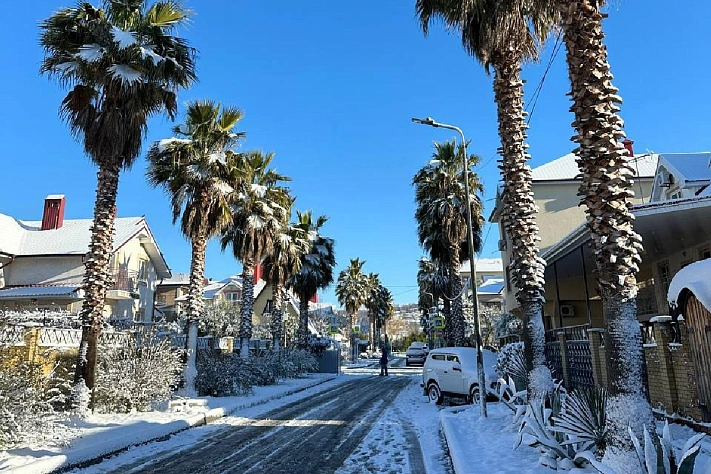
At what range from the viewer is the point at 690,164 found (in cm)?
2069

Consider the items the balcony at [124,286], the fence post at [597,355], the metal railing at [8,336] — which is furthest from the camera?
the balcony at [124,286]

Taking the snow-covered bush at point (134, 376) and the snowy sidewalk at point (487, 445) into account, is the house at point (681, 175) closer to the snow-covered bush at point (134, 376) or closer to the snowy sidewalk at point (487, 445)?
the snowy sidewalk at point (487, 445)

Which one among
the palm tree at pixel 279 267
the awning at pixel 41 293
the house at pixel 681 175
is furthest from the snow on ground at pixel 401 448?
the awning at pixel 41 293

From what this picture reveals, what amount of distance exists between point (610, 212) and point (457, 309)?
859 inches

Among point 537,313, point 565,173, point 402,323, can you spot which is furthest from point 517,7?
point 402,323

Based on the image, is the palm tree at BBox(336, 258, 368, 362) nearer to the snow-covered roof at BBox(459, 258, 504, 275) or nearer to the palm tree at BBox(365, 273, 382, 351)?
the palm tree at BBox(365, 273, 382, 351)

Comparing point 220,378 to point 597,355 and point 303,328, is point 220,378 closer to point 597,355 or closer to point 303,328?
point 597,355

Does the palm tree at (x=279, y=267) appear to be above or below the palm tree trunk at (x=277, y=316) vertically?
above

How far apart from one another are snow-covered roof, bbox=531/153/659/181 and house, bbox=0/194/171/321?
23.8m

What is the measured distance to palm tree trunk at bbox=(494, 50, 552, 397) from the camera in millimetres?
10172

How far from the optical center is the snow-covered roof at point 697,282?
22.2 ft

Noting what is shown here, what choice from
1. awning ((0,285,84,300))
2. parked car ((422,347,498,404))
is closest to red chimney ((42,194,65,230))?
awning ((0,285,84,300))

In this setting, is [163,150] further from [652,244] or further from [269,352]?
[652,244]

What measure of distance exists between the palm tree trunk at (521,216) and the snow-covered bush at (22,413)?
29.6 ft
